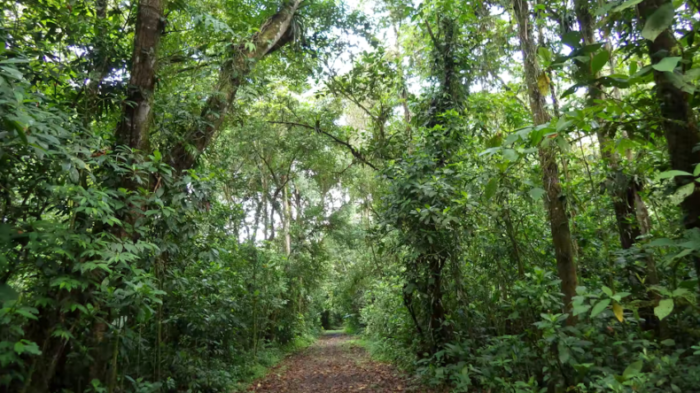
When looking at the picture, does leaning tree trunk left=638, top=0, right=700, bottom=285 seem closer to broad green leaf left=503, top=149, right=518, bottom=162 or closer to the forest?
the forest

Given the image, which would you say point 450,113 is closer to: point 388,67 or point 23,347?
point 388,67

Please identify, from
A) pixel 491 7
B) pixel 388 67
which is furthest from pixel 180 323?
pixel 491 7

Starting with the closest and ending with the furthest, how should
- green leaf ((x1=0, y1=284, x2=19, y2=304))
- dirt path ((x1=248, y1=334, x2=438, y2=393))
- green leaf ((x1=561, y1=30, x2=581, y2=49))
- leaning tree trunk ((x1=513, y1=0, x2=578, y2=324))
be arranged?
green leaf ((x1=561, y1=30, x2=581, y2=49))
green leaf ((x1=0, y1=284, x2=19, y2=304))
leaning tree trunk ((x1=513, y1=0, x2=578, y2=324))
dirt path ((x1=248, y1=334, x2=438, y2=393))

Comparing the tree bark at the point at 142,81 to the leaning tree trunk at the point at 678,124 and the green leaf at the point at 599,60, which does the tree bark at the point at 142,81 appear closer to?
the green leaf at the point at 599,60

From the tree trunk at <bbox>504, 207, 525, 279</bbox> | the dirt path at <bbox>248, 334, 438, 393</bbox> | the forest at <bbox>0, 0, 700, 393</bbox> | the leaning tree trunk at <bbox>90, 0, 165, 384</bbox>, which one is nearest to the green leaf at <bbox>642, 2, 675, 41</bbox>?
the forest at <bbox>0, 0, 700, 393</bbox>

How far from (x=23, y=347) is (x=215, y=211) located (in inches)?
175

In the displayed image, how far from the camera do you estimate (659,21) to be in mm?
1494

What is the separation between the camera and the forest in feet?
6.95

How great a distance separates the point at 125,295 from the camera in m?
3.12

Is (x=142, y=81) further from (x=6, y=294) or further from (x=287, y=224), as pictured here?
(x=287, y=224)

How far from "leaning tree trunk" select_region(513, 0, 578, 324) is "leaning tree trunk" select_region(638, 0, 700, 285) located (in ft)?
5.08

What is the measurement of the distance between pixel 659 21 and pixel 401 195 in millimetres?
4164

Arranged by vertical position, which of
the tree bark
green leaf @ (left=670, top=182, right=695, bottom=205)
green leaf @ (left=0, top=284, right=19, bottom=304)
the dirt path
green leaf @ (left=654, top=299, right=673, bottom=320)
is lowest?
the dirt path

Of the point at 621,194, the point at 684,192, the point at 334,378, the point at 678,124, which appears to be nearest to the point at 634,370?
the point at 684,192
